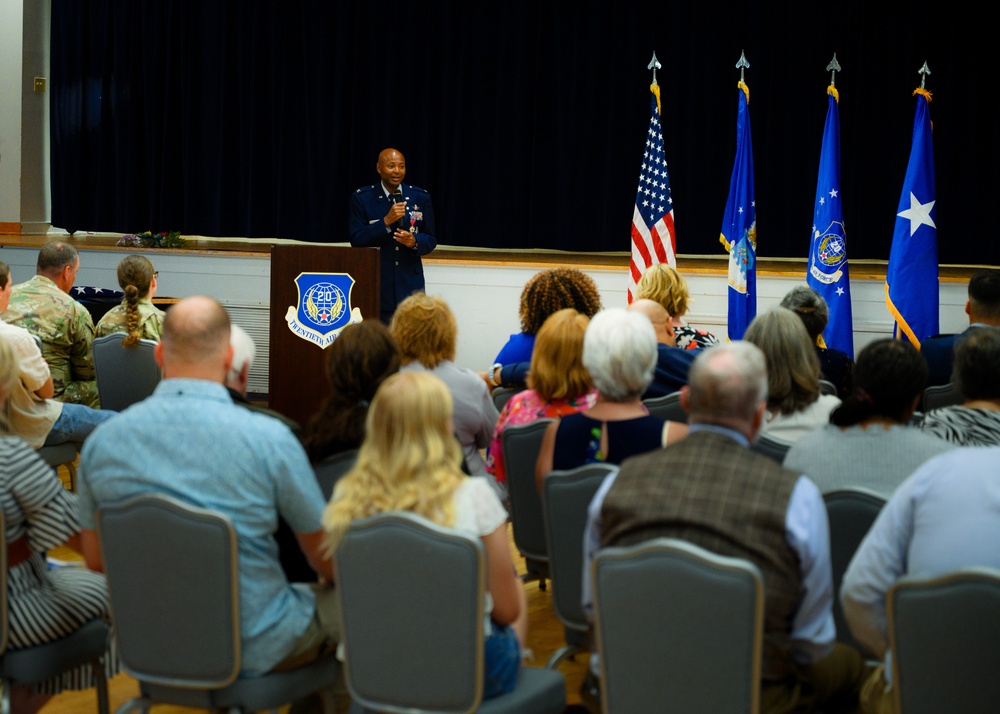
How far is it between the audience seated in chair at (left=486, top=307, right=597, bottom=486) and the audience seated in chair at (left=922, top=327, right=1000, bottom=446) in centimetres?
109

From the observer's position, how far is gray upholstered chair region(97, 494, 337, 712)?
2.41 meters

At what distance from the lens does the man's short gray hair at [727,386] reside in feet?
7.59

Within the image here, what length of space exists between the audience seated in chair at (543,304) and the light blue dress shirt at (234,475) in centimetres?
200

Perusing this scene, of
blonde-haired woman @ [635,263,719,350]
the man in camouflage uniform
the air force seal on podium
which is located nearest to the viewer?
blonde-haired woman @ [635,263,719,350]

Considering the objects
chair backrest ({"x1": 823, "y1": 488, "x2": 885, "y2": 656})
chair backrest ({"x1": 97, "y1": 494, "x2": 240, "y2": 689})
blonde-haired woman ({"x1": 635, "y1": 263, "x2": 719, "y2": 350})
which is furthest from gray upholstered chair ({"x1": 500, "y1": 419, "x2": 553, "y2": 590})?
blonde-haired woman ({"x1": 635, "y1": 263, "x2": 719, "y2": 350})

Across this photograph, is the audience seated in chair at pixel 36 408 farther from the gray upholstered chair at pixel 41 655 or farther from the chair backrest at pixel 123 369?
the gray upholstered chair at pixel 41 655

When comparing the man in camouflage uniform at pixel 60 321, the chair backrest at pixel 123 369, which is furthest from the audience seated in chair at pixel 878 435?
the man in camouflage uniform at pixel 60 321

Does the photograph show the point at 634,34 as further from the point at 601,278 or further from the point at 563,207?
the point at 601,278

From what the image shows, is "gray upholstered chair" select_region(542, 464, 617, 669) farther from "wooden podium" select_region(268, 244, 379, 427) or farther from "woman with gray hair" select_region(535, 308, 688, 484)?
"wooden podium" select_region(268, 244, 379, 427)

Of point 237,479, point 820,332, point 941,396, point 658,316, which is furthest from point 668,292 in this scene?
point 237,479

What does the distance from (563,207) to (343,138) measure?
2077 millimetres

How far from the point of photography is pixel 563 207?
9.29 metres

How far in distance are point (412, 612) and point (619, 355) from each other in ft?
3.16

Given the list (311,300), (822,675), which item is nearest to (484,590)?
(822,675)
